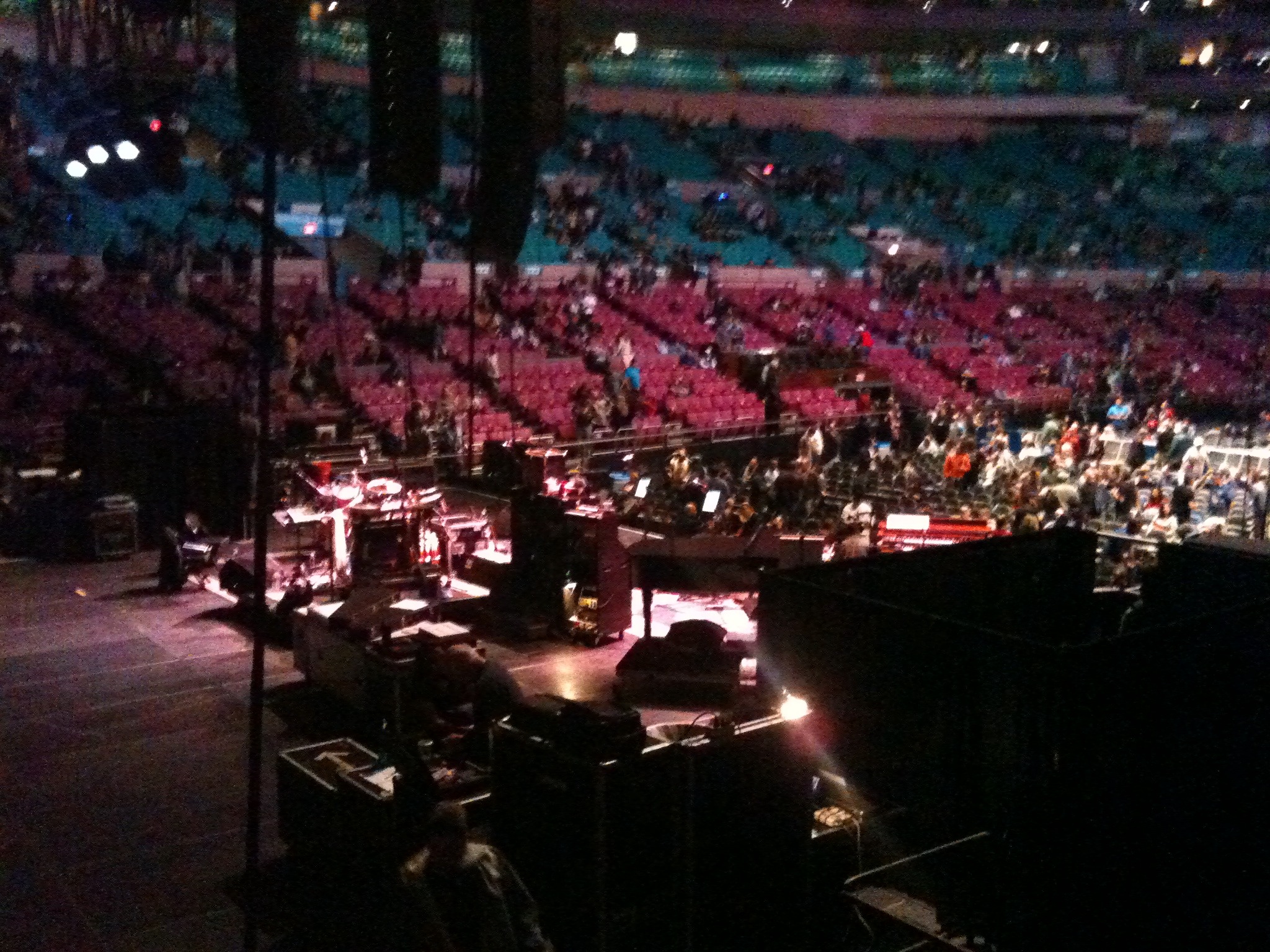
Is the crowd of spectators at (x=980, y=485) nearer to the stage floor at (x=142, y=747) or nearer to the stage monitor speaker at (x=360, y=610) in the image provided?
the stage floor at (x=142, y=747)

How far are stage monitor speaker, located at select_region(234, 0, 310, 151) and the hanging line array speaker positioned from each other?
2.17 ft

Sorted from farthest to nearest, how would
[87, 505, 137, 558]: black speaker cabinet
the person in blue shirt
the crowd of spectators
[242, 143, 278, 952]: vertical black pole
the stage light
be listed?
1. the person in blue shirt
2. [87, 505, 137, 558]: black speaker cabinet
3. the crowd of spectators
4. the stage light
5. [242, 143, 278, 952]: vertical black pole

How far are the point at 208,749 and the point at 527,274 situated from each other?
1592 cm

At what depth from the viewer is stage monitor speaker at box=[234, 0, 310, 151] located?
308 centimetres

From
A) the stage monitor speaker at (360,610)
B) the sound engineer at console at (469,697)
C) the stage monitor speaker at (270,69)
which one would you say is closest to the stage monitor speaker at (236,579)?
the stage monitor speaker at (360,610)

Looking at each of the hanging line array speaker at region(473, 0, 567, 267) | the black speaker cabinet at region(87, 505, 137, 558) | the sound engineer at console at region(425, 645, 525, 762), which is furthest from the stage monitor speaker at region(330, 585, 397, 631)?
the black speaker cabinet at region(87, 505, 137, 558)

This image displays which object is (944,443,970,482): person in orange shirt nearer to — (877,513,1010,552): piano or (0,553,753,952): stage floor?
(877,513,1010,552): piano

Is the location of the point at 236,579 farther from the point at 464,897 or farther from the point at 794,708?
the point at 464,897

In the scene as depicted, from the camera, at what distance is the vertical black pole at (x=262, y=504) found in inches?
121

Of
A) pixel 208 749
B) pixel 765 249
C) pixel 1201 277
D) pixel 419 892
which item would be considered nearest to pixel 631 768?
pixel 419 892

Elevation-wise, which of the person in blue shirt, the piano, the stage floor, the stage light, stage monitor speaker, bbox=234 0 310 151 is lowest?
the stage floor

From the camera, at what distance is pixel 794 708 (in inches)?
188

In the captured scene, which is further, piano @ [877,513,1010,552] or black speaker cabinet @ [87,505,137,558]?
black speaker cabinet @ [87,505,137,558]

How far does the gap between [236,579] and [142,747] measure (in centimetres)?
380
